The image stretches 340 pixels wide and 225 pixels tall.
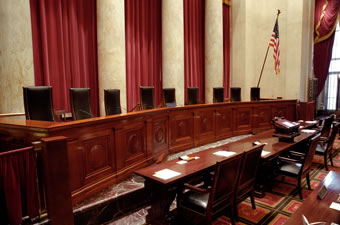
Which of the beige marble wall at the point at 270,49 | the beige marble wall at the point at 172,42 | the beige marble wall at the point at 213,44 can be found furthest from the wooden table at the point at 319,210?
the beige marble wall at the point at 270,49

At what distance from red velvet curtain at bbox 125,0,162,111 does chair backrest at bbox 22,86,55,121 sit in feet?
9.11

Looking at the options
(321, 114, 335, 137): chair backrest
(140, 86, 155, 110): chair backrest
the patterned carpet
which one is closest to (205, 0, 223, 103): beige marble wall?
(140, 86, 155, 110): chair backrest

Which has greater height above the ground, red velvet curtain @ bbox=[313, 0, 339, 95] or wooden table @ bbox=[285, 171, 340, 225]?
red velvet curtain @ bbox=[313, 0, 339, 95]

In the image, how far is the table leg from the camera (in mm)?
2260

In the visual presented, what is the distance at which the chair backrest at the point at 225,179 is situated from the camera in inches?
77.8

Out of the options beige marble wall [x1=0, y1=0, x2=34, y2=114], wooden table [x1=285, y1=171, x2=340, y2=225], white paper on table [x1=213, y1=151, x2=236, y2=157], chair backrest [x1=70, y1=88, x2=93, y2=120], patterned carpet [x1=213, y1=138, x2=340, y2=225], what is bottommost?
patterned carpet [x1=213, y1=138, x2=340, y2=225]

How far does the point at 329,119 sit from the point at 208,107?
81.4 inches

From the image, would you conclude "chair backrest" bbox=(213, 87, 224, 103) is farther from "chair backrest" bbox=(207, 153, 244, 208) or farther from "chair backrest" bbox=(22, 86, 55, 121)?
"chair backrest" bbox=(207, 153, 244, 208)

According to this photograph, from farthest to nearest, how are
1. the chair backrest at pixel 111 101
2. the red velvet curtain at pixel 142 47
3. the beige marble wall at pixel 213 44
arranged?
1. the beige marble wall at pixel 213 44
2. the red velvet curtain at pixel 142 47
3. the chair backrest at pixel 111 101

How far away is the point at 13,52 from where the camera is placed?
3525 mm

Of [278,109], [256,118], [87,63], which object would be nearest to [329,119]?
[256,118]

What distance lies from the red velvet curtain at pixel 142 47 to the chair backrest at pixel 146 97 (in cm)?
145

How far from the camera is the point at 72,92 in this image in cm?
365

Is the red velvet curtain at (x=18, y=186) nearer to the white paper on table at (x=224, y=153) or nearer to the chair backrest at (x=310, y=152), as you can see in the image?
the white paper on table at (x=224, y=153)
